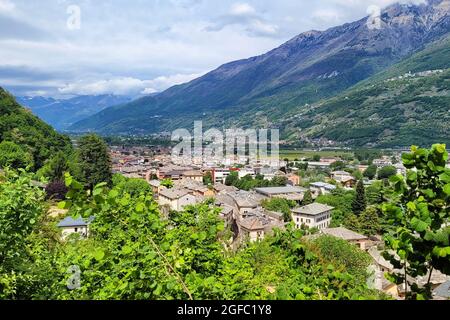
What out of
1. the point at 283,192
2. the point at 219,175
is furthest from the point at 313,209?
the point at 219,175

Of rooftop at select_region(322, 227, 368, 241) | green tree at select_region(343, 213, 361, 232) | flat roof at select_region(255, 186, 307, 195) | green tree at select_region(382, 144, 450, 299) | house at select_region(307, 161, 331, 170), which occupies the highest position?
green tree at select_region(382, 144, 450, 299)

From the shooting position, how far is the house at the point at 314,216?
1398 inches

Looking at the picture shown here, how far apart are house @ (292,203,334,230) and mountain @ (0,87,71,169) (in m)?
24.4

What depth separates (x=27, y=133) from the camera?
3838 cm

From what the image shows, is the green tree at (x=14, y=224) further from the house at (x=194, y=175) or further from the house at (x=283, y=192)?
the house at (x=194, y=175)

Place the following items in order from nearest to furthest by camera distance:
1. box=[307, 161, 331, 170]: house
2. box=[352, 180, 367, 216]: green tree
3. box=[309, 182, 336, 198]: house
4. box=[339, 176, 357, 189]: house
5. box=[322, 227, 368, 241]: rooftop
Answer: box=[322, 227, 368, 241]: rooftop → box=[352, 180, 367, 216]: green tree → box=[309, 182, 336, 198]: house → box=[339, 176, 357, 189]: house → box=[307, 161, 331, 170]: house

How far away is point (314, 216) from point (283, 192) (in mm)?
11611

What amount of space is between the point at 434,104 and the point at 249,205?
111 meters

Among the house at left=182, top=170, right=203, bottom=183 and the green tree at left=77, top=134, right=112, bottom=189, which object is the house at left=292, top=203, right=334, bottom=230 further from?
the house at left=182, top=170, right=203, bottom=183

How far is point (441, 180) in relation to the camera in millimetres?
2264

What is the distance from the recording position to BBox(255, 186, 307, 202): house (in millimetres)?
45562

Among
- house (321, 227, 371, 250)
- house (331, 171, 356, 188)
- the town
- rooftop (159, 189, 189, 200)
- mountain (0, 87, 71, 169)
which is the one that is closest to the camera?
the town

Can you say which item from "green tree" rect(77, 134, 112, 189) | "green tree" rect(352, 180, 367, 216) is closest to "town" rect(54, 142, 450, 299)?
"green tree" rect(352, 180, 367, 216)

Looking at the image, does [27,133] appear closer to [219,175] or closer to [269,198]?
[269,198]
